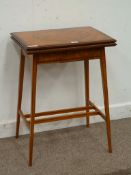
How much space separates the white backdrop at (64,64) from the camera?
83.4 inches

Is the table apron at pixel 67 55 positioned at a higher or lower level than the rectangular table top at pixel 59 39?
lower

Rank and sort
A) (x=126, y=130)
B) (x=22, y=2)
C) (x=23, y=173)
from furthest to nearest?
(x=126, y=130)
(x=22, y=2)
(x=23, y=173)

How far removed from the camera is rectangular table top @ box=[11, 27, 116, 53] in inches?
69.5

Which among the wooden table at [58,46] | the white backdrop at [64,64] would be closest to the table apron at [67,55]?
the wooden table at [58,46]

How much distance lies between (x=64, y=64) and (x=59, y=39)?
459 mm

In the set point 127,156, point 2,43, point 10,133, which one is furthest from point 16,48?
point 127,156

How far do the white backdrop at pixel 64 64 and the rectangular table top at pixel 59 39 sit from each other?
131 millimetres

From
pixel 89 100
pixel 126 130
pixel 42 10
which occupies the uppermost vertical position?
pixel 42 10

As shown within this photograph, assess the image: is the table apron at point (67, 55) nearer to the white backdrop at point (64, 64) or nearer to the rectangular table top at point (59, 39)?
the rectangular table top at point (59, 39)

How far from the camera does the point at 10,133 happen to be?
232 centimetres

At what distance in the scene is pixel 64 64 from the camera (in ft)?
7.61

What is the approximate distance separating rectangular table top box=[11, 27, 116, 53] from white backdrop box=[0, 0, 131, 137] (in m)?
0.13

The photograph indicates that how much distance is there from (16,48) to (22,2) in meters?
0.30

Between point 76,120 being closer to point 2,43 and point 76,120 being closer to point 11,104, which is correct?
point 11,104
